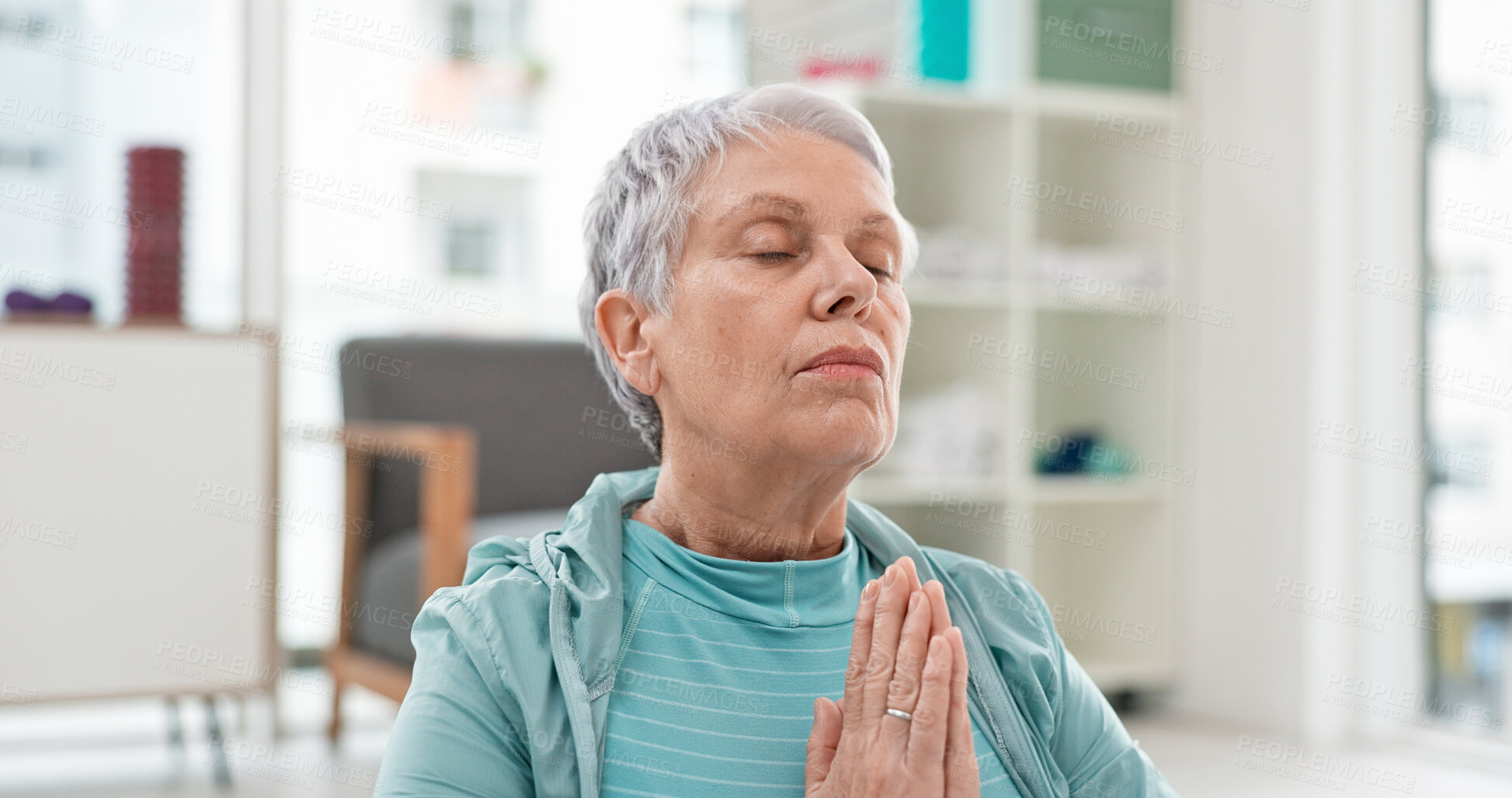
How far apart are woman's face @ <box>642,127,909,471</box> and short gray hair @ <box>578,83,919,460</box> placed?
0.04 feet

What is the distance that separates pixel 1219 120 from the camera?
3.74 metres

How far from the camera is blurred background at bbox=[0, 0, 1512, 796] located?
300cm

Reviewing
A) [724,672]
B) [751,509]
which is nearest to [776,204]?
[751,509]

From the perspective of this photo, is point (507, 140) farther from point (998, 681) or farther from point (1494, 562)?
point (998, 681)

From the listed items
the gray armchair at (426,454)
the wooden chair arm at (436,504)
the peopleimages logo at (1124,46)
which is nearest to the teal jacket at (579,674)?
the wooden chair arm at (436,504)

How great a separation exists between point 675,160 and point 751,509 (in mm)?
320

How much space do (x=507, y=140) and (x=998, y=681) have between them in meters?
4.77

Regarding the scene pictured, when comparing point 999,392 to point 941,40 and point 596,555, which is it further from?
point 596,555

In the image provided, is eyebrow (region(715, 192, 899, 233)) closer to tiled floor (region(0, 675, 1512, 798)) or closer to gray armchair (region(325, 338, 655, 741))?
gray armchair (region(325, 338, 655, 741))

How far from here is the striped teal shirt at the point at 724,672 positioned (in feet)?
3.27

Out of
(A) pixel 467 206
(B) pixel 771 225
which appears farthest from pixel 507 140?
(B) pixel 771 225

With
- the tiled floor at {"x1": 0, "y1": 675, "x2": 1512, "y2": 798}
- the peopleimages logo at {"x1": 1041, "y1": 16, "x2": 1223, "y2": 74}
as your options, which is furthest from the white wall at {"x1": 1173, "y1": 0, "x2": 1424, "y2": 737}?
the tiled floor at {"x1": 0, "y1": 675, "x2": 1512, "y2": 798}

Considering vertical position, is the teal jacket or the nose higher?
the nose

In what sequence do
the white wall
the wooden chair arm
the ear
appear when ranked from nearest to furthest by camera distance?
1. the ear
2. the wooden chair arm
3. the white wall
